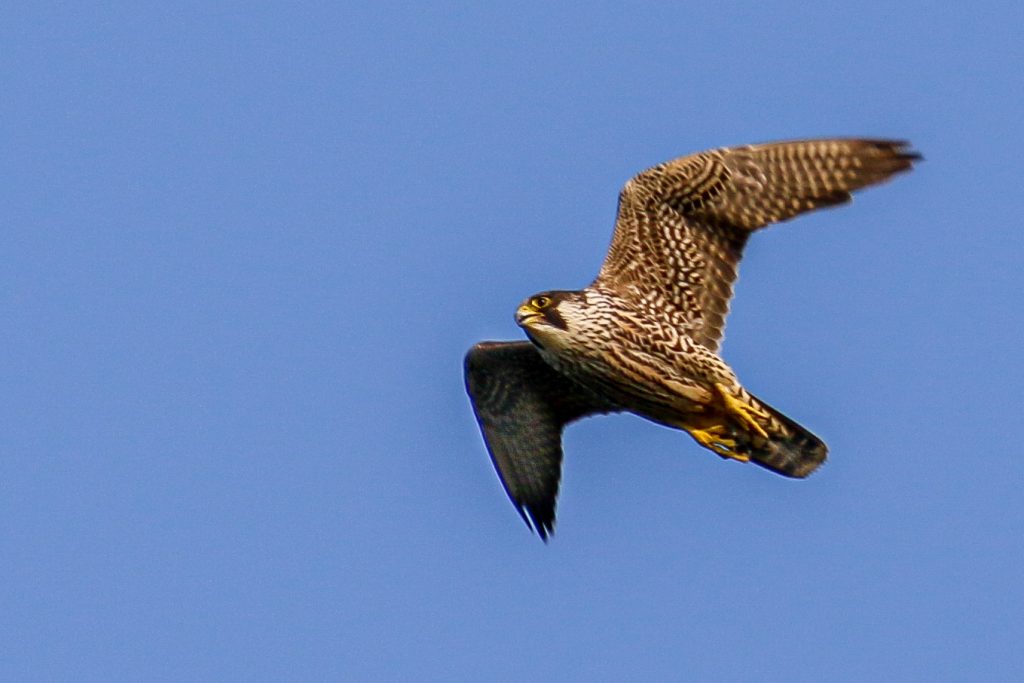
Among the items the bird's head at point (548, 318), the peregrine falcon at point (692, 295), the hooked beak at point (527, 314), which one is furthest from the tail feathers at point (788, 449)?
the hooked beak at point (527, 314)

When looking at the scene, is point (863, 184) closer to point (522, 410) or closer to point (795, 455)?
point (795, 455)

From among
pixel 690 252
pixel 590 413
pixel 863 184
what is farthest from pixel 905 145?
pixel 590 413

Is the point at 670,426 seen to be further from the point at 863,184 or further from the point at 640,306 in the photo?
the point at 863,184

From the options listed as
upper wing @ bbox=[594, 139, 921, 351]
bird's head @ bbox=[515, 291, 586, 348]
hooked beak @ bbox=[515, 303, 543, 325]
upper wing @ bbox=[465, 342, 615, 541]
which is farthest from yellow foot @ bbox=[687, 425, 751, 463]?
hooked beak @ bbox=[515, 303, 543, 325]

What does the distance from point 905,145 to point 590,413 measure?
135 inches

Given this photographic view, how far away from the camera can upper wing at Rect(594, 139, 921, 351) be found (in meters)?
16.2

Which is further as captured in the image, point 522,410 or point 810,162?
point 522,410

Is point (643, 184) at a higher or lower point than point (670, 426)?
higher

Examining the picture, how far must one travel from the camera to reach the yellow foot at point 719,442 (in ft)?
53.7

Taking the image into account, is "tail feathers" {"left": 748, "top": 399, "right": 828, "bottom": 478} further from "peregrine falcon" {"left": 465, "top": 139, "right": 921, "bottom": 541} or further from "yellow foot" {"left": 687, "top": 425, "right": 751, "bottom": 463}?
"yellow foot" {"left": 687, "top": 425, "right": 751, "bottom": 463}

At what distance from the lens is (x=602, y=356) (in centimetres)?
1593

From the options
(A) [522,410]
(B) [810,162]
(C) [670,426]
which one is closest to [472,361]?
(A) [522,410]

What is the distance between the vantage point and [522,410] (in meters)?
17.5

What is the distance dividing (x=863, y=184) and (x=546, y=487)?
3705 millimetres
